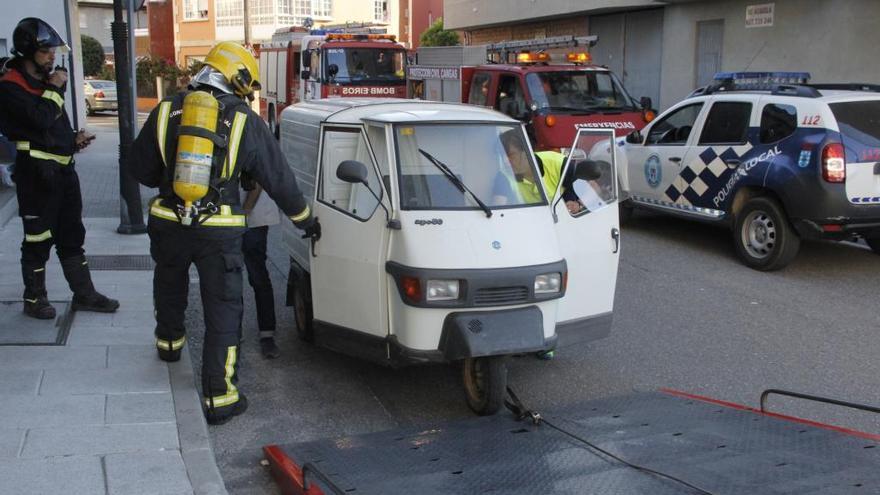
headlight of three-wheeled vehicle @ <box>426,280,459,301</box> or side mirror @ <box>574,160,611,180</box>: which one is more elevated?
side mirror @ <box>574,160,611,180</box>

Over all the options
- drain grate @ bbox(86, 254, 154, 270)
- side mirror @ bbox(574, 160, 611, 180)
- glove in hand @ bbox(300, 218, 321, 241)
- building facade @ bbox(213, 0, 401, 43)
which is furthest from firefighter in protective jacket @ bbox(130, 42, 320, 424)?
building facade @ bbox(213, 0, 401, 43)

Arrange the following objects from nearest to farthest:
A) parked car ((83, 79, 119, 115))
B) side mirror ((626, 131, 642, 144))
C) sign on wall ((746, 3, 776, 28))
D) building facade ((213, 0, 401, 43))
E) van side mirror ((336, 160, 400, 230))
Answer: van side mirror ((336, 160, 400, 230)), side mirror ((626, 131, 642, 144)), sign on wall ((746, 3, 776, 28)), parked car ((83, 79, 119, 115)), building facade ((213, 0, 401, 43))

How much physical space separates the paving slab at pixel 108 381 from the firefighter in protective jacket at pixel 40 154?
3.83ft

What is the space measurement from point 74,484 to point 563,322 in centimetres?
283

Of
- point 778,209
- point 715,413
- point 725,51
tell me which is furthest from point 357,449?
point 725,51

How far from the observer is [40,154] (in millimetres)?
5922

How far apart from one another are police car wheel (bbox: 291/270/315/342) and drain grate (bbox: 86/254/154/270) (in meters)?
2.27

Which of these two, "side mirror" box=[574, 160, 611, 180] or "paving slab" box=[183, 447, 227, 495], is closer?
"paving slab" box=[183, 447, 227, 495]

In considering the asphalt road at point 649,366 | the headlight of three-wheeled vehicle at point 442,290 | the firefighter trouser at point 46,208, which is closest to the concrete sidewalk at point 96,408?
the asphalt road at point 649,366

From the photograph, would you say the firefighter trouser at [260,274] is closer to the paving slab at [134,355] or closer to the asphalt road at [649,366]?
the asphalt road at [649,366]

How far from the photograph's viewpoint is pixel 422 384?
570cm

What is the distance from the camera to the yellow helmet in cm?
495

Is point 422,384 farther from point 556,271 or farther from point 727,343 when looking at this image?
point 727,343

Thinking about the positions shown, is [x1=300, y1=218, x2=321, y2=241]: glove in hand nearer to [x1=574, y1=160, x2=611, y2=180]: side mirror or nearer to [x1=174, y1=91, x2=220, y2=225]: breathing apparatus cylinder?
[x1=174, y1=91, x2=220, y2=225]: breathing apparatus cylinder
